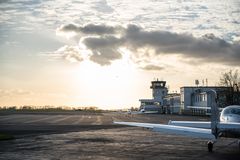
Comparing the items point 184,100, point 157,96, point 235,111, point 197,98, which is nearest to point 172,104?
point 157,96

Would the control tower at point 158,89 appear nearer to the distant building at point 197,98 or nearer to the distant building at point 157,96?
the distant building at point 157,96

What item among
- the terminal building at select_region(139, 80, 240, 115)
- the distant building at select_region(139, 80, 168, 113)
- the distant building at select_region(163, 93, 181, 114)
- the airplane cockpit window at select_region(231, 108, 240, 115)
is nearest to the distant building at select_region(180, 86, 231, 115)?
the terminal building at select_region(139, 80, 240, 115)

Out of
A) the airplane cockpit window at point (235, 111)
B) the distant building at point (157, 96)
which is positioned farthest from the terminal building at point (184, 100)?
the airplane cockpit window at point (235, 111)

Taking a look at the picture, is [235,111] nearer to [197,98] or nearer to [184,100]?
[197,98]

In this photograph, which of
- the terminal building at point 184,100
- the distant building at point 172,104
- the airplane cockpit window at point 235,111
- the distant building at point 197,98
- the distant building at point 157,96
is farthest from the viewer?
the distant building at point 157,96

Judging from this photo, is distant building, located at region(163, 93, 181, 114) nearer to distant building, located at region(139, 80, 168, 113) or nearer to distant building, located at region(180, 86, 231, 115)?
distant building, located at region(139, 80, 168, 113)

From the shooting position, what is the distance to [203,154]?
17.9 m

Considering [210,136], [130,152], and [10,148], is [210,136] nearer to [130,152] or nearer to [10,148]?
[130,152]

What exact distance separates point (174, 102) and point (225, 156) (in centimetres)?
11771

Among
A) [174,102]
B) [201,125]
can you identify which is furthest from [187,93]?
[201,125]

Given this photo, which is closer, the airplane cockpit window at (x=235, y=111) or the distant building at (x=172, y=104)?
the airplane cockpit window at (x=235, y=111)

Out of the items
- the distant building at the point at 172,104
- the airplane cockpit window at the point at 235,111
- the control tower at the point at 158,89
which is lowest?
the airplane cockpit window at the point at 235,111

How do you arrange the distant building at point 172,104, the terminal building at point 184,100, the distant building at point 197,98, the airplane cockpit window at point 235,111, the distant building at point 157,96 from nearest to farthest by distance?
the airplane cockpit window at point 235,111 → the terminal building at point 184,100 → the distant building at point 197,98 → the distant building at point 172,104 → the distant building at point 157,96

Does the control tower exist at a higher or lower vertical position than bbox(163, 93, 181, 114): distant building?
higher
